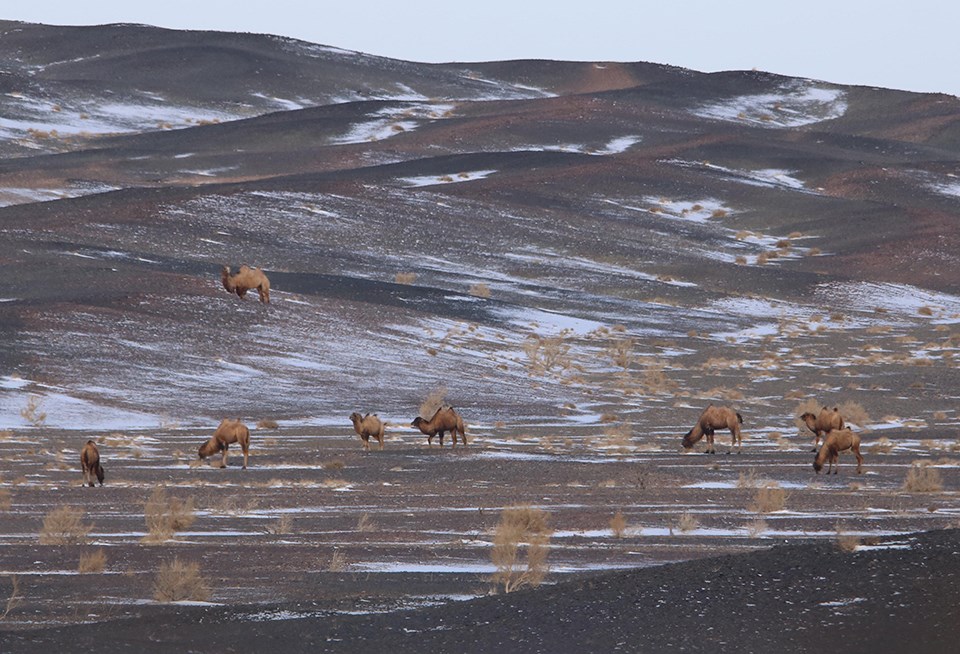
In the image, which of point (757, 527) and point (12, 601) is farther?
point (757, 527)

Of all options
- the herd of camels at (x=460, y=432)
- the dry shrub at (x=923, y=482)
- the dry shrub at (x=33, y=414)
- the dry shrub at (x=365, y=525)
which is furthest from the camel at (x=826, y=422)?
the dry shrub at (x=33, y=414)

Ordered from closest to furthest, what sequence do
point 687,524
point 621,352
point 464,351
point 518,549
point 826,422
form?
1. point 518,549
2. point 687,524
3. point 826,422
4. point 464,351
5. point 621,352

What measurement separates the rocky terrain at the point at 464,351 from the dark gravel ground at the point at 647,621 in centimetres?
7

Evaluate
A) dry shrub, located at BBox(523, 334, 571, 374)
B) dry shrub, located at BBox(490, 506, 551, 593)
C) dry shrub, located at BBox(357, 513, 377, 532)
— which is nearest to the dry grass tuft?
dry shrub, located at BBox(490, 506, 551, 593)

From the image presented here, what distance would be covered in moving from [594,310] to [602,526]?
38501 millimetres

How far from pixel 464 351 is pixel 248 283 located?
5.80 metres

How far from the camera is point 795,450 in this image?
1125 inches

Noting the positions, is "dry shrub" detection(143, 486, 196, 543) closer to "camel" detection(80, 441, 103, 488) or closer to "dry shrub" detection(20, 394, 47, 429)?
"camel" detection(80, 441, 103, 488)

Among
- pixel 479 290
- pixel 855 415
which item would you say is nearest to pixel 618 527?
pixel 855 415

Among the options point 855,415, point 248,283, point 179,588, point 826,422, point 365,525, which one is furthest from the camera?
point 248,283

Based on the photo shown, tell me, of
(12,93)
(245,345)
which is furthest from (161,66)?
(245,345)

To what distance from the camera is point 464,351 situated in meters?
45.8

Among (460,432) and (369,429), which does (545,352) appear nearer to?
(460,432)

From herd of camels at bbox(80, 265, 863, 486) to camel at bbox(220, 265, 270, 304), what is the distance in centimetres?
1583
